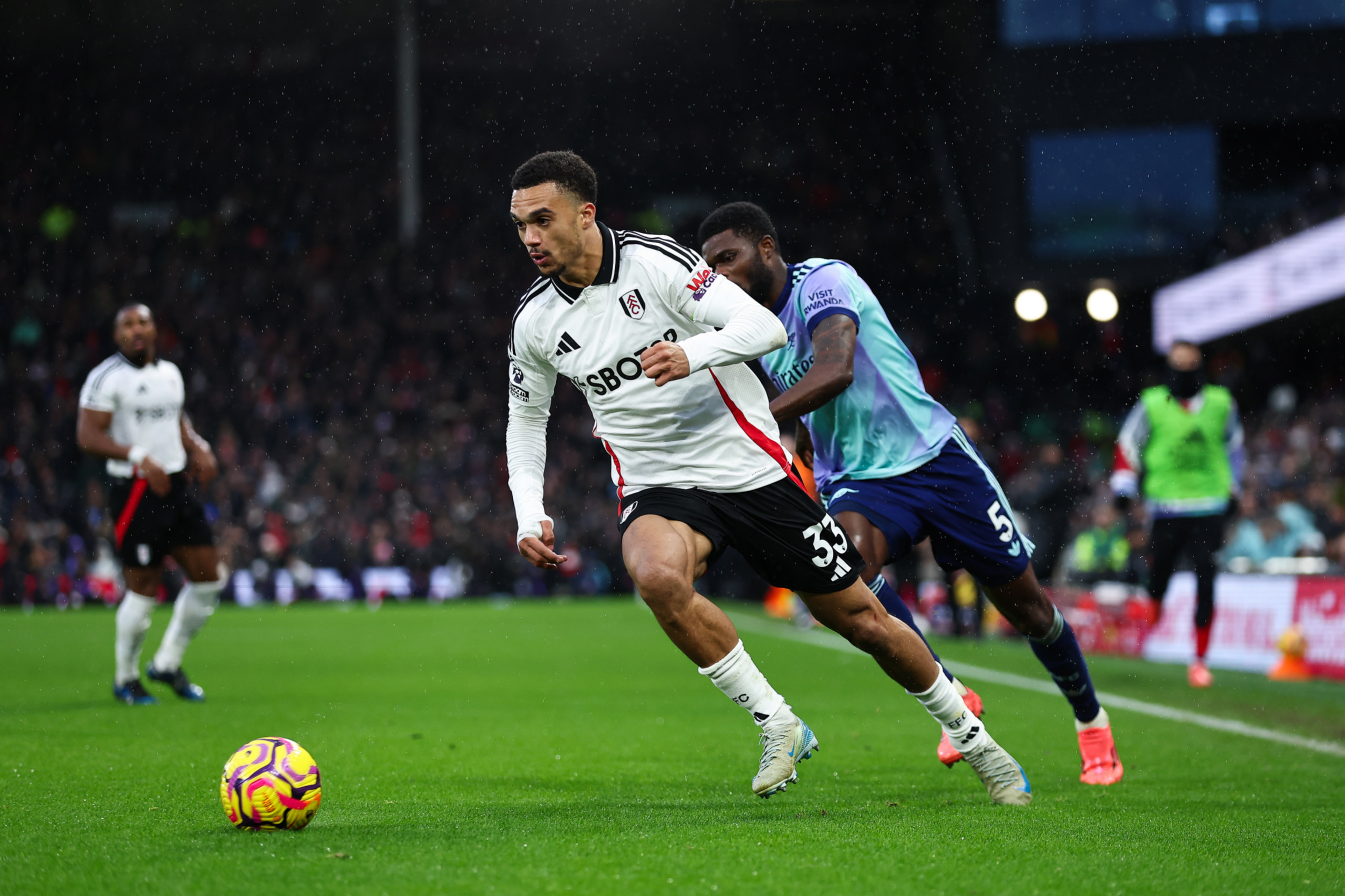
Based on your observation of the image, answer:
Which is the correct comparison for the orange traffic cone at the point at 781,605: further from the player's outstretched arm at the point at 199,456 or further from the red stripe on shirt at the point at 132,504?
the red stripe on shirt at the point at 132,504

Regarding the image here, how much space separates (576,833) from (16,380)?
26.6m

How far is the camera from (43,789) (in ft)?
16.0

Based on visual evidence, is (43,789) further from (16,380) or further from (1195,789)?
(16,380)

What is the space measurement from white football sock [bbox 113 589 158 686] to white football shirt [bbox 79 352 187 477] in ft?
2.62

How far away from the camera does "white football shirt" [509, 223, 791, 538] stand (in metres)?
4.69

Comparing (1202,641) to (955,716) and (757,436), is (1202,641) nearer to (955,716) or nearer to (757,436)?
(955,716)

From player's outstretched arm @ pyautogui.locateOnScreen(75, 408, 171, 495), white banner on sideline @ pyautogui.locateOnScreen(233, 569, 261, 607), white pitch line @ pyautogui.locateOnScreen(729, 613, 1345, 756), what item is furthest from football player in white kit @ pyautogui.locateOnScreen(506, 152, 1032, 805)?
white banner on sideline @ pyautogui.locateOnScreen(233, 569, 261, 607)

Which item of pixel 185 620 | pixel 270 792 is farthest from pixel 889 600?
pixel 185 620

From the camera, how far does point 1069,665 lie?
5.54m

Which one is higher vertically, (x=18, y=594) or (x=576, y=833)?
(x=576, y=833)

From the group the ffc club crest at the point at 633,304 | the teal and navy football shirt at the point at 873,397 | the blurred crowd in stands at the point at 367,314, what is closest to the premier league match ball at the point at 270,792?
the ffc club crest at the point at 633,304

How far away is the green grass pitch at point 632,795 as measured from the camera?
135 inches

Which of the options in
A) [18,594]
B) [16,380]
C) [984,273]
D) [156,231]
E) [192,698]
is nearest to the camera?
[192,698]

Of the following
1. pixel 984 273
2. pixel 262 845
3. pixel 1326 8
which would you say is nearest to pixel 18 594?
pixel 984 273
